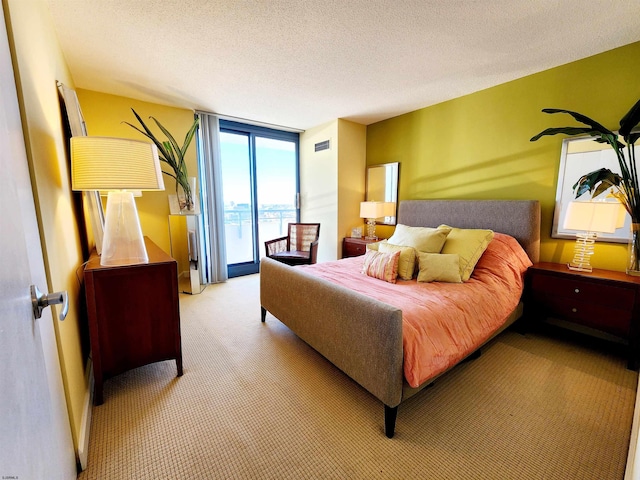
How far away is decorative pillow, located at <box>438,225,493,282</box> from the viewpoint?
2.35 meters

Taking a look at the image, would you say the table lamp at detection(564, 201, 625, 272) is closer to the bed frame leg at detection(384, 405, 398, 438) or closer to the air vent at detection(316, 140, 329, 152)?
the bed frame leg at detection(384, 405, 398, 438)

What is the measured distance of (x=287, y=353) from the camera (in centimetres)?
226

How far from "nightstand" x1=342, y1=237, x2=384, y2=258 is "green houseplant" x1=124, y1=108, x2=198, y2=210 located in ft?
7.54

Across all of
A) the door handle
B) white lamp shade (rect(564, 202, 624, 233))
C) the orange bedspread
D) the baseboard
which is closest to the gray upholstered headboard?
the orange bedspread

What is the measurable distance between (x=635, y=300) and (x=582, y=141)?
56.0 inches

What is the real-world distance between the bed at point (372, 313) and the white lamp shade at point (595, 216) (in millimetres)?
396

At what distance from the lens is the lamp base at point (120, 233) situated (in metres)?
1.70

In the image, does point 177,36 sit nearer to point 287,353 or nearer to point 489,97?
point 287,353

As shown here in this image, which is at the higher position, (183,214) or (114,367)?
(183,214)

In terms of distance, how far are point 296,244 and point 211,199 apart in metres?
1.43

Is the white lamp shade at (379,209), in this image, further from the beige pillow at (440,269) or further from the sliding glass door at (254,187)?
the beige pillow at (440,269)

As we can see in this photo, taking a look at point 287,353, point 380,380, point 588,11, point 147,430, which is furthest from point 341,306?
point 588,11

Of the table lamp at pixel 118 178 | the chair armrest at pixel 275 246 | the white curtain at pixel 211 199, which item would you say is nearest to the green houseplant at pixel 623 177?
the table lamp at pixel 118 178

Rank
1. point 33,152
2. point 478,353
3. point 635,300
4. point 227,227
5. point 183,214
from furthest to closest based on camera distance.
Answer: point 227,227
point 183,214
point 478,353
point 635,300
point 33,152
